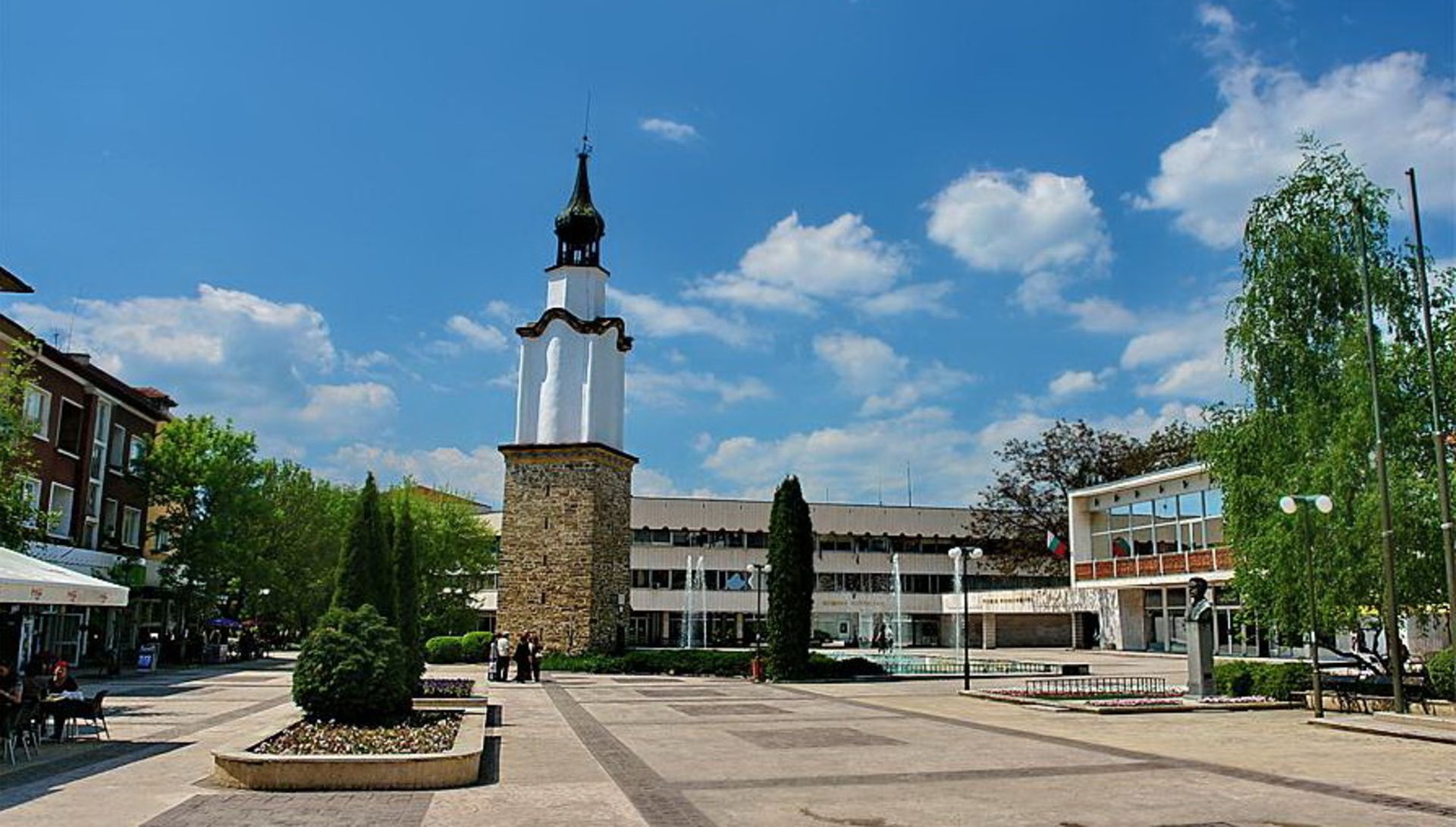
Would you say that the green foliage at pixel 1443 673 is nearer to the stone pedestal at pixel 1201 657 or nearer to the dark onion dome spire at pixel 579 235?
the stone pedestal at pixel 1201 657

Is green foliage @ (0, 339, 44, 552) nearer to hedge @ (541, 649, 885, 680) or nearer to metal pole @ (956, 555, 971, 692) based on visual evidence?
hedge @ (541, 649, 885, 680)

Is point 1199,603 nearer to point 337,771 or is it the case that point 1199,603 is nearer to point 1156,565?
point 337,771

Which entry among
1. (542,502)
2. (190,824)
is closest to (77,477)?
(542,502)

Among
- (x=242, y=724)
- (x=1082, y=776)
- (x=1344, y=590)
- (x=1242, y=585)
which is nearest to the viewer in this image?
(x=1082, y=776)

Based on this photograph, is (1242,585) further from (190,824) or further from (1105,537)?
(1105,537)

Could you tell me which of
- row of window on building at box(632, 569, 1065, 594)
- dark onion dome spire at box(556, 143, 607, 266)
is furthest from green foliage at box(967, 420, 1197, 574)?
dark onion dome spire at box(556, 143, 607, 266)

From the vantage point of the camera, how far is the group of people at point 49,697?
47.7 feet

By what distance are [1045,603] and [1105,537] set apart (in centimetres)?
522

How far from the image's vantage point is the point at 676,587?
69.4 meters

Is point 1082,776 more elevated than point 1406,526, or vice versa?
point 1406,526

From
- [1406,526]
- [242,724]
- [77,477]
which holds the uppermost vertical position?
[77,477]

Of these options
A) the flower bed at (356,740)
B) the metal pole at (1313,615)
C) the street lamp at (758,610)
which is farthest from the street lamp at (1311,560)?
the street lamp at (758,610)

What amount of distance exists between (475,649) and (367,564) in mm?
25512

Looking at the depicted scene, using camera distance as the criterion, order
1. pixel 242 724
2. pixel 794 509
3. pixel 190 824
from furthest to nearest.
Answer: pixel 794 509 → pixel 242 724 → pixel 190 824
